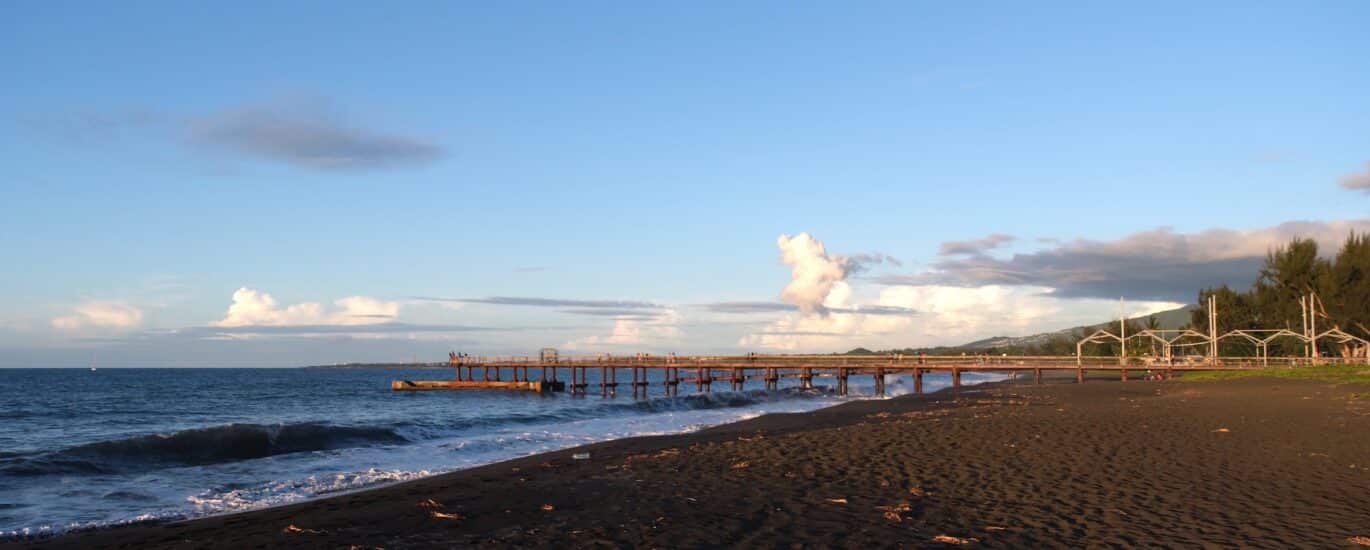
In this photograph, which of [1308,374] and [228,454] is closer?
[228,454]

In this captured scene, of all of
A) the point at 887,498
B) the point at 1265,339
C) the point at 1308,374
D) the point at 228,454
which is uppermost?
the point at 1265,339

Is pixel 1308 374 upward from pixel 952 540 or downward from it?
upward

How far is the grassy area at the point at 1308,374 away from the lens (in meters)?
38.5

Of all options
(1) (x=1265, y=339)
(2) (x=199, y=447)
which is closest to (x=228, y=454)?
(2) (x=199, y=447)

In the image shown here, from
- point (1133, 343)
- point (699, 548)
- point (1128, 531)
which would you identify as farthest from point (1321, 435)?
point (1133, 343)

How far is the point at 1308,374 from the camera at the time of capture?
4466 cm

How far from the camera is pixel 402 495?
14.1m

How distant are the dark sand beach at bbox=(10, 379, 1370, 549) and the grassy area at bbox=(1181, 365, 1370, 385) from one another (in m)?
23.1

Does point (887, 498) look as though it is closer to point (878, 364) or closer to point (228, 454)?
point (228, 454)

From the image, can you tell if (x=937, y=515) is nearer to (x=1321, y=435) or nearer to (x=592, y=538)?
(x=592, y=538)

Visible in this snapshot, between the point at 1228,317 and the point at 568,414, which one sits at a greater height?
the point at 1228,317

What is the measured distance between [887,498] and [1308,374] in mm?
44063

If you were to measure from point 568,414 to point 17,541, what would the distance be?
104 feet

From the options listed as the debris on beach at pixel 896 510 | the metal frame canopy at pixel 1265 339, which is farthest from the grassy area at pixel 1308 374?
the debris on beach at pixel 896 510
